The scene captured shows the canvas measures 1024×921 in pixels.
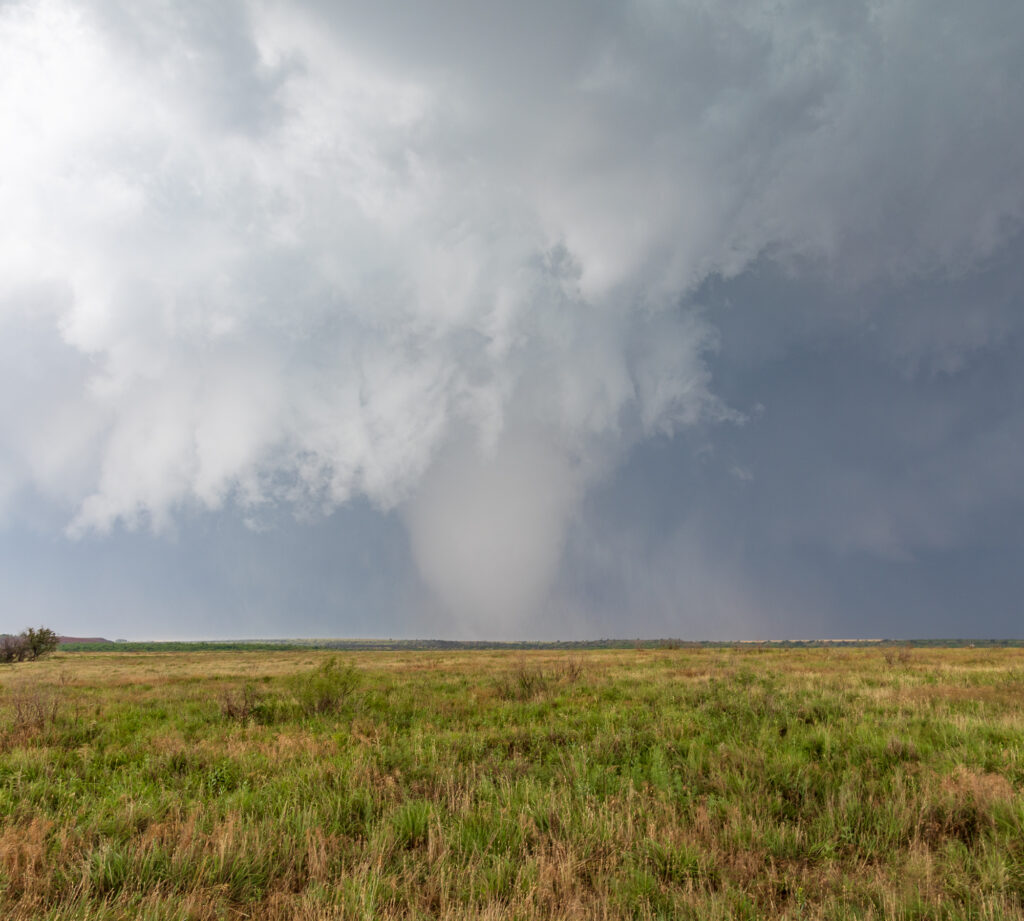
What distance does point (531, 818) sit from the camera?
5492mm

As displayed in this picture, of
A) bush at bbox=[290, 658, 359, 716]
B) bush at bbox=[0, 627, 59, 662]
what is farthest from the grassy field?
bush at bbox=[0, 627, 59, 662]

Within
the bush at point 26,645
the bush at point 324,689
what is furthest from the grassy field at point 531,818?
the bush at point 26,645

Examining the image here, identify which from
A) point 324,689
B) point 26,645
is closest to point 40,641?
point 26,645

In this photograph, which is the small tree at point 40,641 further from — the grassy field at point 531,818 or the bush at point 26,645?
the grassy field at point 531,818

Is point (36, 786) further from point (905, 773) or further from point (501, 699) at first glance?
point (905, 773)

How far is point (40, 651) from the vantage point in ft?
199

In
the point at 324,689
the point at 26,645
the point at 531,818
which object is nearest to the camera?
the point at 531,818

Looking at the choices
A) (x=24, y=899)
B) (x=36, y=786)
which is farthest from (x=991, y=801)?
(x=36, y=786)

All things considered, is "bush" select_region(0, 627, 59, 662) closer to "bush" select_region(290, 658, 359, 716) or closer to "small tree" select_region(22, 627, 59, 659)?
"small tree" select_region(22, 627, 59, 659)

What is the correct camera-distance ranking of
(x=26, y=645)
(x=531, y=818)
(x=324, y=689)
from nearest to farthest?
(x=531, y=818) < (x=324, y=689) < (x=26, y=645)

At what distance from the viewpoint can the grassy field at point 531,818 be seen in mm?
4172

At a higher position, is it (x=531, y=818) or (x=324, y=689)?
(x=531, y=818)

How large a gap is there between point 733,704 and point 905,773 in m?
5.60

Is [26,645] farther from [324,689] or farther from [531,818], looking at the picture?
[531,818]
